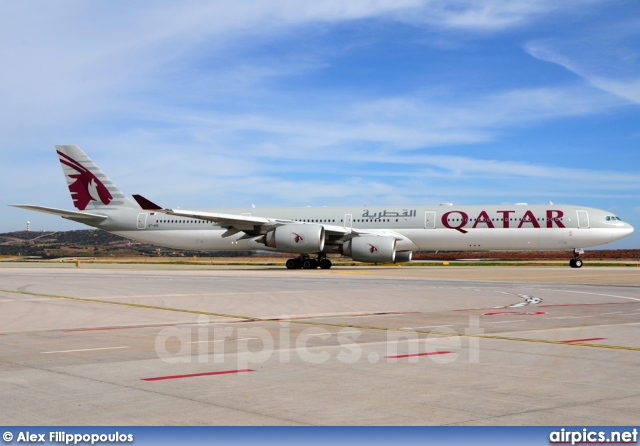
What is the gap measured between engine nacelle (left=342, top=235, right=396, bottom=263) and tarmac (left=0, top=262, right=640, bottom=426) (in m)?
22.6

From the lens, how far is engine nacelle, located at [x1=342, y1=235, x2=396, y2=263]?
42.8 meters

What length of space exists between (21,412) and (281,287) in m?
19.9

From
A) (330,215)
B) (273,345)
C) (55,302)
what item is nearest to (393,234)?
(330,215)

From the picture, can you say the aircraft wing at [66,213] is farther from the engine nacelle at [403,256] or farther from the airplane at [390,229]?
the engine nacelle at [403,256]

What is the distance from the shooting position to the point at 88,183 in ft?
170

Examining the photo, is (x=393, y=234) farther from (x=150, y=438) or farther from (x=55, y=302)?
(x=150, y=438)

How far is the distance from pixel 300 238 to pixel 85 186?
18.1m

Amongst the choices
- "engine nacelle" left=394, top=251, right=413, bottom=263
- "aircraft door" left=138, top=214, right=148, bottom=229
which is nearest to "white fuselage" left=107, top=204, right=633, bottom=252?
"engine nacelle" left=394, top=251, right=413, bottom=263

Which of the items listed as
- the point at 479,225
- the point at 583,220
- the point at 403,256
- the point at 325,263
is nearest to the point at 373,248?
the point at 325,263

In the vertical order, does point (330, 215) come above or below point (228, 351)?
above

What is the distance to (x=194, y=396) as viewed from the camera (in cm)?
762

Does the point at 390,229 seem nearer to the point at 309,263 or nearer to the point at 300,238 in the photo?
the point at 309,263

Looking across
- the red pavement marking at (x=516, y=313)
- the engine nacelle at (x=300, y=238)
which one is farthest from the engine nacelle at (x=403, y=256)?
the red pavement marking at (x=516, y=313)

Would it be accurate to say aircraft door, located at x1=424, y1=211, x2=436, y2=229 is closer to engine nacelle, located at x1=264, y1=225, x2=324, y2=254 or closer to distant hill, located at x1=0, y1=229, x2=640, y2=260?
engine nacelle, located at x1=264, y1=225, x2=324, y2=254
